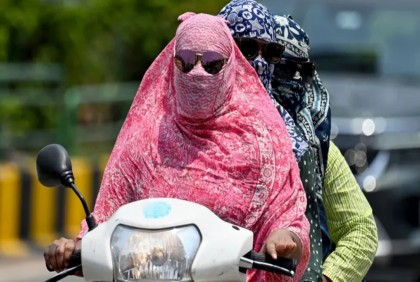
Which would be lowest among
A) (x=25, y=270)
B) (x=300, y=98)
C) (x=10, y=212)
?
(x=25, y=270)

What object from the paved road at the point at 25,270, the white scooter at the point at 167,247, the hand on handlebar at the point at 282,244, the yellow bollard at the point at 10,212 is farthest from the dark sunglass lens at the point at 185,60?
the yellow bollard at the point at 10,212

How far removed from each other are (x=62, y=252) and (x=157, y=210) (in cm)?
34

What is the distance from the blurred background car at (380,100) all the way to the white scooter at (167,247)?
6.67 m

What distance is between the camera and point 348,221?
474cm

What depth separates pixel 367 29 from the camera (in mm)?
12094

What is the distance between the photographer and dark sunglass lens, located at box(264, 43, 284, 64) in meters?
4.38

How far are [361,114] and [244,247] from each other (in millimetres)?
7755

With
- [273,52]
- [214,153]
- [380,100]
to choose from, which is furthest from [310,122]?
[380,100]

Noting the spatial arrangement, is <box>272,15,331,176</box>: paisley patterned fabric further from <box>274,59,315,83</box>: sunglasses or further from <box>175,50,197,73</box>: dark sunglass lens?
<box>175,50,197,73</box>: dark sunglass lens

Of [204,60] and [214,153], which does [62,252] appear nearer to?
[214,153]

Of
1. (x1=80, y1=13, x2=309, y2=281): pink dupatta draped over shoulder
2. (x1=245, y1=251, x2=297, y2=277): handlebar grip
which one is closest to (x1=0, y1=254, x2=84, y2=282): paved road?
(x1=80, y1=13, x2=309, y2=281): pink dupatta draped over shoulder

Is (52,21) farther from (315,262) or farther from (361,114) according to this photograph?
(315,262)

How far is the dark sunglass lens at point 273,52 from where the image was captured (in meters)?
4.38

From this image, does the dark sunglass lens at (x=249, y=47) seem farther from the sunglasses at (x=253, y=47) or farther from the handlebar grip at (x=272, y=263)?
the handlebar grip at (x=272, y=263)
